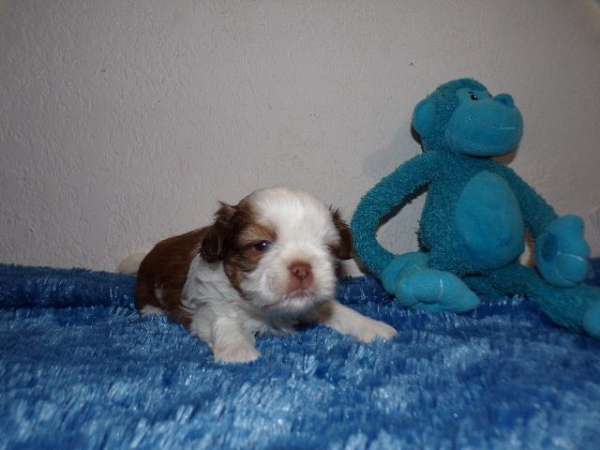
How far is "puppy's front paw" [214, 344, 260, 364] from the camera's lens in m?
1.62

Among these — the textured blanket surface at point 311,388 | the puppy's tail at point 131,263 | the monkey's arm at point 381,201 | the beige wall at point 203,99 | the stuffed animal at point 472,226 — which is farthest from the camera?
the puppy's tail at point 131,263

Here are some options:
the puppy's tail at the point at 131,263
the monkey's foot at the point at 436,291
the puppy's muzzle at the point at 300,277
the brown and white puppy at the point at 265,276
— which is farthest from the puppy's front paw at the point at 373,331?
the puppy's tail at the point at 131,263

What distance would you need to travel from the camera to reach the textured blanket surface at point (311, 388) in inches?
44.6

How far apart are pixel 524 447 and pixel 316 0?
2.15m

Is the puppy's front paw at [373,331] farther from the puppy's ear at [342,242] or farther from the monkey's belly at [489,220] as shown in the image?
the monkey's belly at [489,220]

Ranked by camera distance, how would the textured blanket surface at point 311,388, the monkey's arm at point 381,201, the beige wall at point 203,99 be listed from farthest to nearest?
1. the beige wall at point 203,99
2. the monkey's arm at point 381,201
3. the textured blanket surface at point 311,388

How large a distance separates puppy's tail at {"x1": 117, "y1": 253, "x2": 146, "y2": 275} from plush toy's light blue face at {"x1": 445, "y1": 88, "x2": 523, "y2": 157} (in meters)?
1.64

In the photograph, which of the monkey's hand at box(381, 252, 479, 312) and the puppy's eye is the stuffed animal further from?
the puppy's eye

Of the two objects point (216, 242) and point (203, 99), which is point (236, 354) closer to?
point (216, 242)

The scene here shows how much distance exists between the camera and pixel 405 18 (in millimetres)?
2541

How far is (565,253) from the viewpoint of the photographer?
1867 millimetres

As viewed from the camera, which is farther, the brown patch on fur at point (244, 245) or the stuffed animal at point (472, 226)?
the stuffed animal at point (472, 226)

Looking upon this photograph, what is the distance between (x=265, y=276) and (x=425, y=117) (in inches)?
43.2

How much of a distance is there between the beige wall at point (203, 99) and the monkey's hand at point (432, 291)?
2.04 ft
